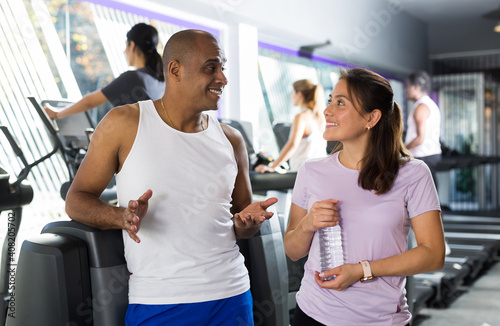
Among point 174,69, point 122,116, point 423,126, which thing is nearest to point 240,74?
point 423,126

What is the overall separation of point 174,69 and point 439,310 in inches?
136

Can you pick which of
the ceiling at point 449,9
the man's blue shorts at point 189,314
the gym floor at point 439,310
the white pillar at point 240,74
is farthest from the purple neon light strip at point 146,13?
the ceiling at point 449,9

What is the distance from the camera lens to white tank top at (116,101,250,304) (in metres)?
1.41

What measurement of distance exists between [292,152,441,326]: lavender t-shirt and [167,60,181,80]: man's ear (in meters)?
0.50

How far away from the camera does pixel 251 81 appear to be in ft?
16.7

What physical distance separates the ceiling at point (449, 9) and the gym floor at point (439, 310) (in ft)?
15.5

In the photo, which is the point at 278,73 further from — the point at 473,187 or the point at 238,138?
the point at 473,187

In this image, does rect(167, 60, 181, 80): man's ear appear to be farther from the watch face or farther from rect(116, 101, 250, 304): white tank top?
the watch face

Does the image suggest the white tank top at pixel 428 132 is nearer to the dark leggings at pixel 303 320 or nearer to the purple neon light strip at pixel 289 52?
the purple neon light strip at pixel 289 52

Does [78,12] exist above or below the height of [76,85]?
above

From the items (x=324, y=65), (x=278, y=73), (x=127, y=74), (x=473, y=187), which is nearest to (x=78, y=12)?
(x=127, y=74)

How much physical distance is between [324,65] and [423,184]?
18.7ft

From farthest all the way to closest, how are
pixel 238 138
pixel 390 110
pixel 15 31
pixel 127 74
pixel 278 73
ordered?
pixel 278 73, pixel 15 31, pixel 127 74, pixel 238 138, pixel 390 110

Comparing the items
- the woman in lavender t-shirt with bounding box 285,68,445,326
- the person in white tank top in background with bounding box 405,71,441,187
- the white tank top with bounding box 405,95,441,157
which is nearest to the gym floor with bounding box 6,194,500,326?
the person in white tank top in background with bounding box 405,71,441,187
